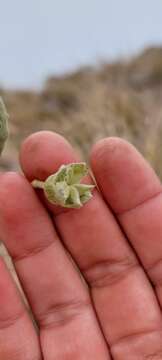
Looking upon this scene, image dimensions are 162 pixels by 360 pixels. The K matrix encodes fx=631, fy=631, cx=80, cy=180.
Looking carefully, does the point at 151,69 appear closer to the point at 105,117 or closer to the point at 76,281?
the point at 105,117

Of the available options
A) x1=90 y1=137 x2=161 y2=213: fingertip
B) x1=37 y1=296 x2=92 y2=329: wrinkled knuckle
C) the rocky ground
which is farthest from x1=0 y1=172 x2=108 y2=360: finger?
the rocky ground

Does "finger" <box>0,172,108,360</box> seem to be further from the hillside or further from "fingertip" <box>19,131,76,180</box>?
the hillside

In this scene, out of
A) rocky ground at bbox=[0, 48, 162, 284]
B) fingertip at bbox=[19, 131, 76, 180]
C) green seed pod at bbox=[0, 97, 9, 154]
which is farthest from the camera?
rocky ground at bbox=[0, 48, 162, 284]

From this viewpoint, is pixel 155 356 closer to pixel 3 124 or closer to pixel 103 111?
pixel 3 124

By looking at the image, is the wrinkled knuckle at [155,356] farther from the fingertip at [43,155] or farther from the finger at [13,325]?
the fingertip at [43,155]

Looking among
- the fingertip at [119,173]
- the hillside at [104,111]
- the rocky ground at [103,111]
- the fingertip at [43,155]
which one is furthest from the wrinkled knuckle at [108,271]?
the hillside at [104,111]

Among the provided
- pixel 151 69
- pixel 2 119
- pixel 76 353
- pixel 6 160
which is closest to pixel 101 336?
pixel 76 353
